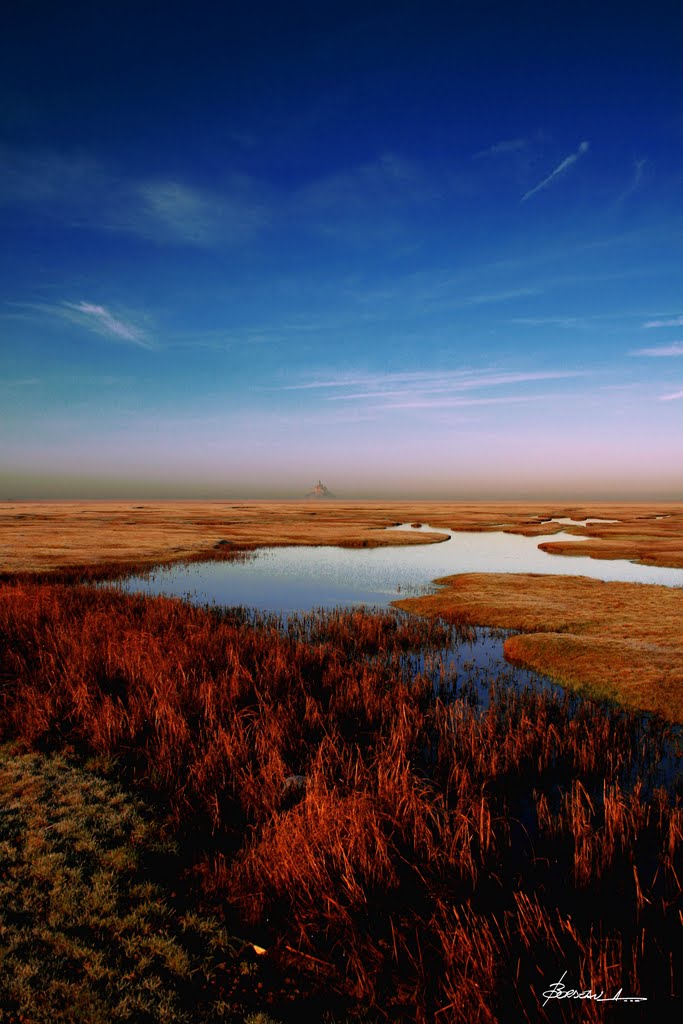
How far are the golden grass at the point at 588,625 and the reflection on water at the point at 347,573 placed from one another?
15.6 ft

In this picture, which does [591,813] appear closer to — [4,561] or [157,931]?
[157,931]

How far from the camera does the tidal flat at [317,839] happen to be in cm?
575

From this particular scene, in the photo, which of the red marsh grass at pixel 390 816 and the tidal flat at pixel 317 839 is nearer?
the tidal flat at pixel 317 839

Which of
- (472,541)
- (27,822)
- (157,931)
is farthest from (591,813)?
(472,541)

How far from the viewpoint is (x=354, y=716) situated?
13969 millimetres

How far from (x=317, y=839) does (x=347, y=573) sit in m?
36.3

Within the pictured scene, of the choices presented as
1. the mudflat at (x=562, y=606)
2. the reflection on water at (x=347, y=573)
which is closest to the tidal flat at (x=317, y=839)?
the mudflat at (x=562, y=606)

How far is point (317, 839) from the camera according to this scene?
767cm
